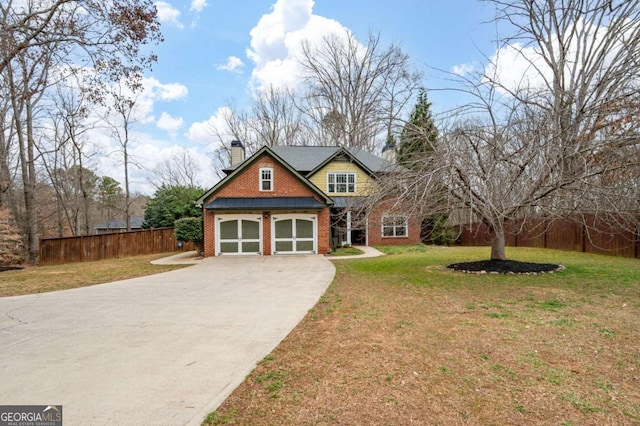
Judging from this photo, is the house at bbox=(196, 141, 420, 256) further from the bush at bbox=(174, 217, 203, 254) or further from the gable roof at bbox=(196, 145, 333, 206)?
the bush at bbox=(174, 217, 203, 254)

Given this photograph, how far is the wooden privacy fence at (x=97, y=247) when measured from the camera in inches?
794

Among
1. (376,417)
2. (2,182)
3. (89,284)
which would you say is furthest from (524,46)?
(2,182)

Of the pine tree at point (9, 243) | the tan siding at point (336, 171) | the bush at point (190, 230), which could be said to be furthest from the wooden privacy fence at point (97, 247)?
the tan siding at point (336, 171)

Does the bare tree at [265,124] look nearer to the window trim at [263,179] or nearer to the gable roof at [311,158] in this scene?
the gable roof at [311,158]

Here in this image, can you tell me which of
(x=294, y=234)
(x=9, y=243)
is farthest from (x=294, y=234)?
(x=9, y=243)

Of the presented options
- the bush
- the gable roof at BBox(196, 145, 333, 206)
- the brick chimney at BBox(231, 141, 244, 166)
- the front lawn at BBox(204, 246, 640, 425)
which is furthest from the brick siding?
the front lawn at BBox(204, 246, 640, 425)

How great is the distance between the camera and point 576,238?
17.6 metres

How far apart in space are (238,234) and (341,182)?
7641 mm

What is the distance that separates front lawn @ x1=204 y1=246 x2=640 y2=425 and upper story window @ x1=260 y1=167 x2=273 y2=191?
36.1ft

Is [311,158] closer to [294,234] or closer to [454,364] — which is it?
[294,234]

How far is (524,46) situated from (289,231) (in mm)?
12966
